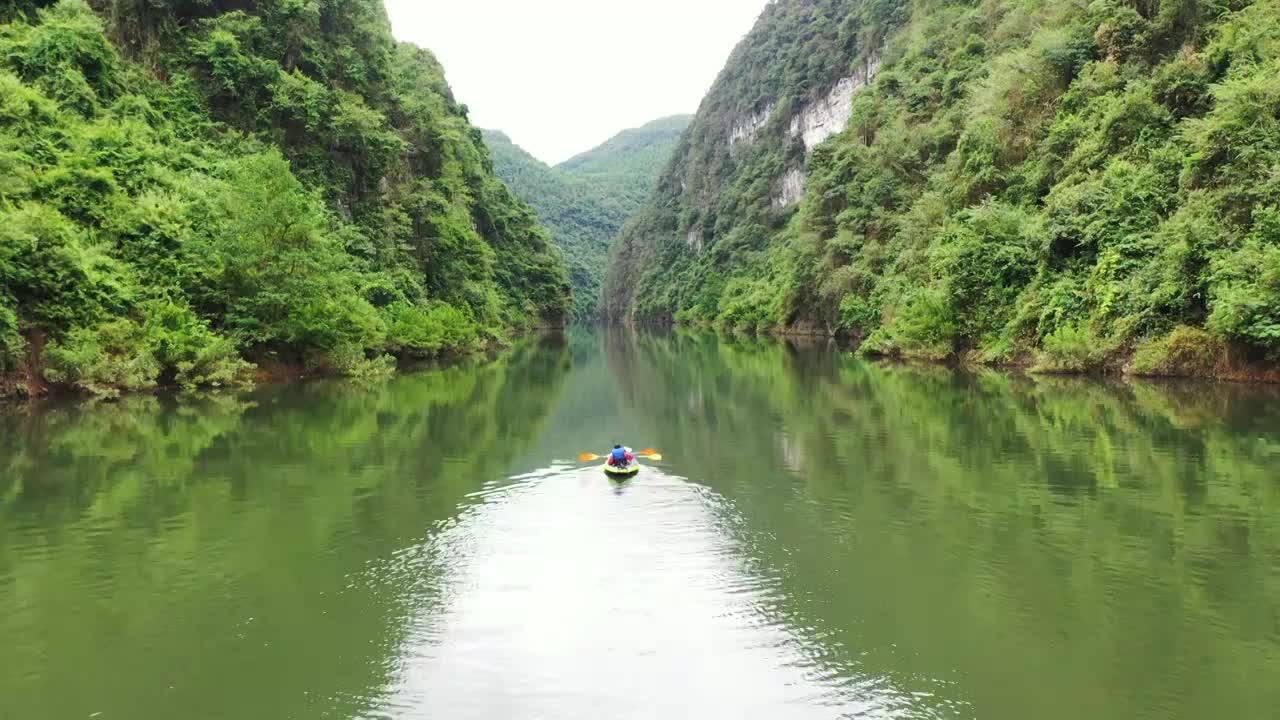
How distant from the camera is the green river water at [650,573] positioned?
7152 millimetres

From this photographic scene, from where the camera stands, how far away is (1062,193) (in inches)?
1348

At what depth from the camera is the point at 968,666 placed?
7547 mm

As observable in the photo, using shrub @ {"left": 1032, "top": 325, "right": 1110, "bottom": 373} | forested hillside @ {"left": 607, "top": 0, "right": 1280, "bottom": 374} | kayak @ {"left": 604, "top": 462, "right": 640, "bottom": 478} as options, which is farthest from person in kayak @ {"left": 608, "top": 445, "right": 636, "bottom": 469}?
shrub @ {"left": 1032, "top": 325, "right": 1110, "bottom": 373}

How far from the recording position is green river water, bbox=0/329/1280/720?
7152mm

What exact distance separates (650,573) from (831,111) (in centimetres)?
10209

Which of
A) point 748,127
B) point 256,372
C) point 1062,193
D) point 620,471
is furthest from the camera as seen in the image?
point 748,127

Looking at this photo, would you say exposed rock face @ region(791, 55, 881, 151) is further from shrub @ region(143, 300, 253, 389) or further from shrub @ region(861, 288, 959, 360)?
shrub @ region(143, 300, 253, 389)

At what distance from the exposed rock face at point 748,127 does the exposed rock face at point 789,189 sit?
19258 mm

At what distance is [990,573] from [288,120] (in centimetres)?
4297

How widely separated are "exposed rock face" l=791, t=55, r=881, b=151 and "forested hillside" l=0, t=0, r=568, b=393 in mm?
54405

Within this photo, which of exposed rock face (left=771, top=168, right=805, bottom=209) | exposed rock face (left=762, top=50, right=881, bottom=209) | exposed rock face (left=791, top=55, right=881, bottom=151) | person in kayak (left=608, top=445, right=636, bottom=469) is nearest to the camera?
person in kayak (left=608, top=445, right=636, bottom=469)

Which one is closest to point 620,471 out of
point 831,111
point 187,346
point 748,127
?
point 187,346

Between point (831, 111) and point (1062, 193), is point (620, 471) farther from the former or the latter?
point (831, 111)

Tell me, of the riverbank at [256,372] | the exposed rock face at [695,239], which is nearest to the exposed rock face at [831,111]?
the exposed rock face at [695,239]
